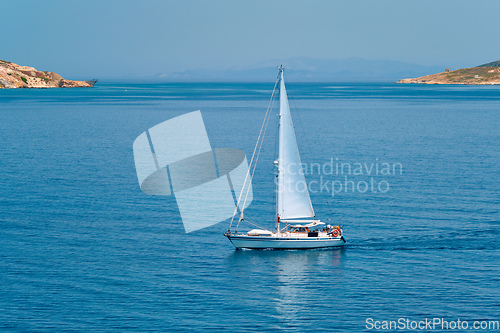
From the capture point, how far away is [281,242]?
56.8 m

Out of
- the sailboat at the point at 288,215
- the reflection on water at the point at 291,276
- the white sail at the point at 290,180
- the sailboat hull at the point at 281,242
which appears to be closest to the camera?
the reflection on water at the point at 291,276

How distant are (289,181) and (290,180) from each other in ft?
0.49

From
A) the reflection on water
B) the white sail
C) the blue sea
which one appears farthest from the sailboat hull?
the white sail

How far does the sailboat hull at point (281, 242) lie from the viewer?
185 feet

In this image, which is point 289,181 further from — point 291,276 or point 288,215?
point 291,276

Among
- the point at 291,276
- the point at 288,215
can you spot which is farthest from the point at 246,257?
the point at 288,215

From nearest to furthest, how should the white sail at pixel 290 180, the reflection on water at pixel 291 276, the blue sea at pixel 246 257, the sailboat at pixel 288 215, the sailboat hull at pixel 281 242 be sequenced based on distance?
the blue sea at pixel 246 257
the reflection on water at pixel 291 276
the sailboat hull at pixel 281 242
the sailboat at pixel 288 215
the white sail at pixel 290 180

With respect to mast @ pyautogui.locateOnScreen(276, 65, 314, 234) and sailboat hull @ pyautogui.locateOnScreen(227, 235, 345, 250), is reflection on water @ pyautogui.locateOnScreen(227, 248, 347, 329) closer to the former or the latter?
sailboat hull @ pyautogui.locateOnScreen(227, 235, 345, 250)

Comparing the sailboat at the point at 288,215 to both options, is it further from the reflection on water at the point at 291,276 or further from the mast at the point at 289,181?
the reflection on water at the point at 291,276

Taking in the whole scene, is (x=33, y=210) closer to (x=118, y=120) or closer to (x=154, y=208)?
(x=154, y=208)

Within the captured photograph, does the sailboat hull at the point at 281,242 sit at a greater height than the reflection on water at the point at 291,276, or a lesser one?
greater

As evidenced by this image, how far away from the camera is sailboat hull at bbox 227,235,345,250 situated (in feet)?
185

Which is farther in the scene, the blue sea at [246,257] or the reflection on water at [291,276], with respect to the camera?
the reflection on water at [291,276]

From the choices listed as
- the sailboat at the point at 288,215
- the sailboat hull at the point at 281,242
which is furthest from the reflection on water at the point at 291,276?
the sailboat at the point at 288,215
